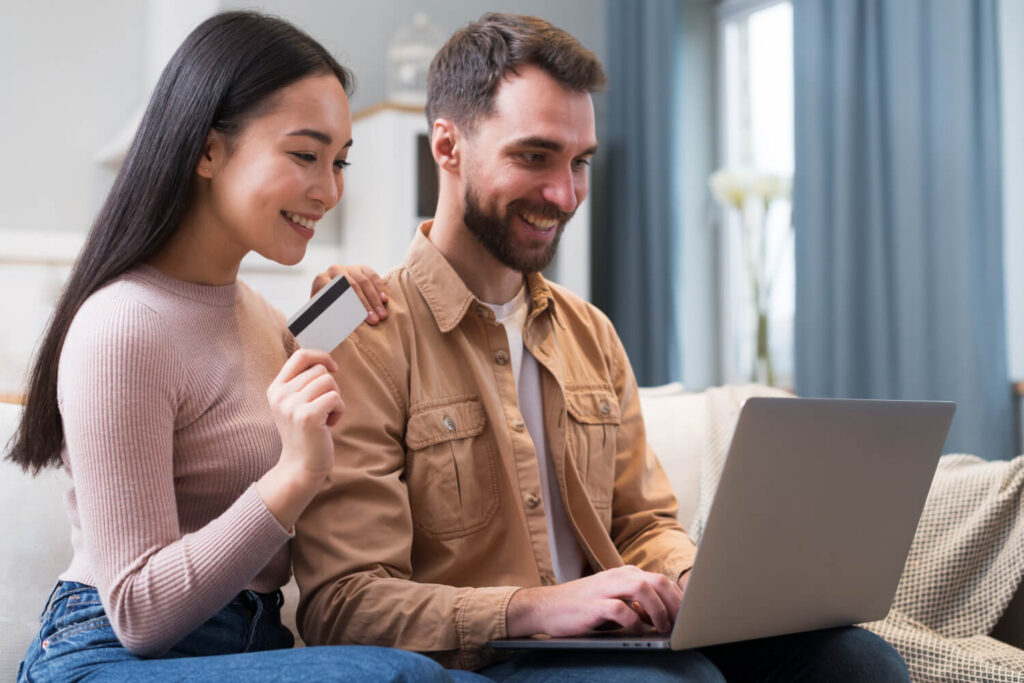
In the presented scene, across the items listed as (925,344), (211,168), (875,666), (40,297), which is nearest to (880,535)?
(875,666)

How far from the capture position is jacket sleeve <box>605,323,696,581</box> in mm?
1458

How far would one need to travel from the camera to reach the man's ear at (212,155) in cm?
115

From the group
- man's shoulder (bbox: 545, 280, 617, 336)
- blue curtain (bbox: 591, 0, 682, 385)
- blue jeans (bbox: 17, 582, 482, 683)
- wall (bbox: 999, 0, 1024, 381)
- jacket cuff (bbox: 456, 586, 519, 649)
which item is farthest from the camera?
blue curtain (bbox: 591, 0, 682, 385)

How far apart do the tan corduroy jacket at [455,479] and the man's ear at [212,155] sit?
260mm

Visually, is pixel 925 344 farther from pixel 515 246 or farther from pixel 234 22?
pixel 234 22

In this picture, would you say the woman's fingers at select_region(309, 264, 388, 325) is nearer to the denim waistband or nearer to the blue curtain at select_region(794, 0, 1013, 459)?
the denim waistband

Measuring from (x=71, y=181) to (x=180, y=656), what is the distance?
2787mm

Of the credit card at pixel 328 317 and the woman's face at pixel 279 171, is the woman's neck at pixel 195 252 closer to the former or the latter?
the woman's face at pixel 279 171

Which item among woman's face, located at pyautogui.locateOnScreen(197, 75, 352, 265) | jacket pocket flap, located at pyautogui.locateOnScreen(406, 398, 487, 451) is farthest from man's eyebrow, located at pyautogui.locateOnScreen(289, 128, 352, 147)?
jacket pocket flap, located at pyautogui.locateOnScreen(406, 398, 487, 451)

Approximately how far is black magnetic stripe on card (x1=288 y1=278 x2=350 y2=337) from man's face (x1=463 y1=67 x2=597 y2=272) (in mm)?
362

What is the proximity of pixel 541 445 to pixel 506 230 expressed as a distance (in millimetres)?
286

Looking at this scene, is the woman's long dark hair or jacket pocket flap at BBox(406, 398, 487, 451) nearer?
the woman's long dark hair

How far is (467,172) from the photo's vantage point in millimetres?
1455

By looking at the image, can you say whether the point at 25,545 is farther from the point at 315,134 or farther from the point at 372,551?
the point at 315,134
